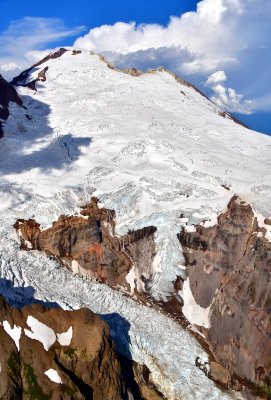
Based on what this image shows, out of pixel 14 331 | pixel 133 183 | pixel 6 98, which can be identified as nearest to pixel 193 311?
pixel 133 183

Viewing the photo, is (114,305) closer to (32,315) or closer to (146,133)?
(32,315)

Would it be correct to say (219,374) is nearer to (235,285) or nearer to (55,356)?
(235,285)

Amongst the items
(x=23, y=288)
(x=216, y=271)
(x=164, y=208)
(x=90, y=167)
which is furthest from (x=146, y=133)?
(x=23, y=288)

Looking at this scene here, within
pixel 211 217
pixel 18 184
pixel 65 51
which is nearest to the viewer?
pixel 211 217

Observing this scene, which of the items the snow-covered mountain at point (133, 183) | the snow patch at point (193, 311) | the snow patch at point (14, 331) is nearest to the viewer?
the snow patch at point (14, 331)

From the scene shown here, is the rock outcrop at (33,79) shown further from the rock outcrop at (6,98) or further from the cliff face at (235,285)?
the cliff face at (235,285)

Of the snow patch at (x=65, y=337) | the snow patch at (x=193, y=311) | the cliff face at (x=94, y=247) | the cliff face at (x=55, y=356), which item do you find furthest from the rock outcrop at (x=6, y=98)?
the snow patch at (x=65, y=337)
